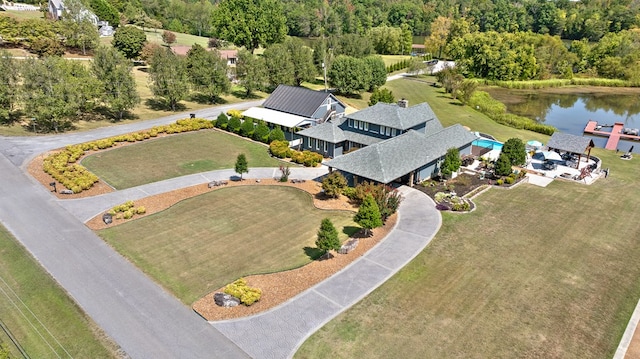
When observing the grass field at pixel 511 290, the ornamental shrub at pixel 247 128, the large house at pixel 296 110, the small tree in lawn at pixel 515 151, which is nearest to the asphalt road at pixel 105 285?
the grass field at pixel 511 290

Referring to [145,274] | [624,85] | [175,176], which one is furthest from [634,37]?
[145,274]

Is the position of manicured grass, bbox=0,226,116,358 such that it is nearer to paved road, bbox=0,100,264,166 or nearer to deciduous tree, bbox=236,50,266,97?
paved road, bbox=0,100,264,166

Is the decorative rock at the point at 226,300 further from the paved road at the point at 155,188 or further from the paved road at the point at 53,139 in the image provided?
the paved road at the point at 53,139

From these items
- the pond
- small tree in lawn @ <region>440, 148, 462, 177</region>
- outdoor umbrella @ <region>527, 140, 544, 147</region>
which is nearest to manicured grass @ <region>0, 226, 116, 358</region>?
small tree in lawn @ <region>440, 148, 462, 177</region>

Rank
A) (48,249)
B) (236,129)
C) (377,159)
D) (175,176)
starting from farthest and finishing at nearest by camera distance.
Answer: (236,129)
(175,176)
(377,159)
(48,249)

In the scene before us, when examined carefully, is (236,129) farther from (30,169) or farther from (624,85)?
(624,85)

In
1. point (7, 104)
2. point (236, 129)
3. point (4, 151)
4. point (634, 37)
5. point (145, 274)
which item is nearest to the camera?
point (145, 274)
